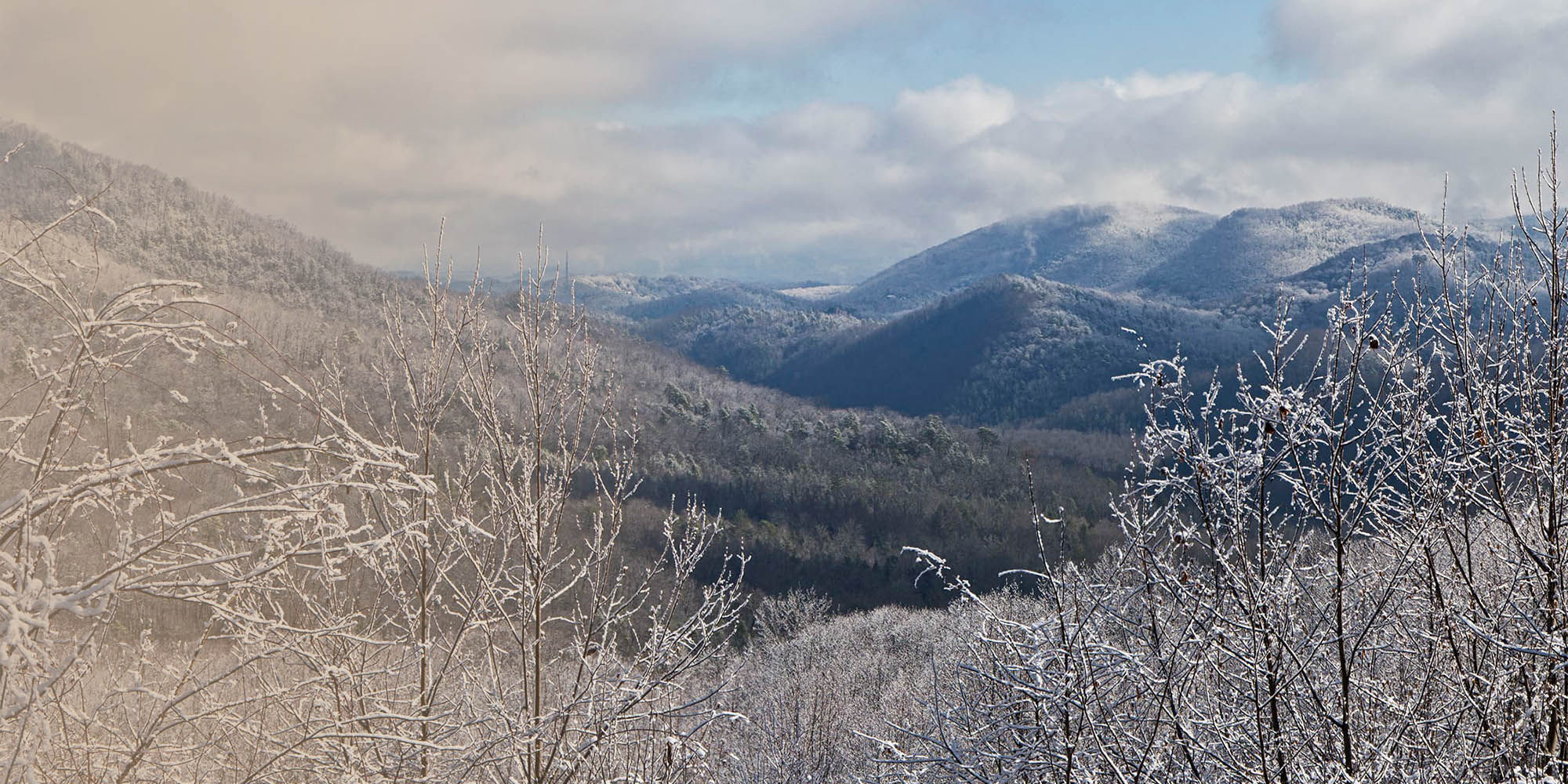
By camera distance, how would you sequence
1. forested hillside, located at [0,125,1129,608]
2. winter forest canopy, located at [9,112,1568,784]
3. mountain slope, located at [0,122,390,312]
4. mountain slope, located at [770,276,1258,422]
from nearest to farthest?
winter forest canopy, located at [9,112,1568,784]
forested hillside, located at [0,125,1129,608]
mountain slope, located at [0,122,390,312]
mountain slope, located at [770,276,1258,422]

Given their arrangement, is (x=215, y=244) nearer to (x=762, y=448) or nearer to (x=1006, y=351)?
(x=762, y=448)

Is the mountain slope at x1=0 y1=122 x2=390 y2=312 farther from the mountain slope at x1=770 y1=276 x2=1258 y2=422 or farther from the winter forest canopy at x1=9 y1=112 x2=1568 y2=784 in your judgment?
the winter forest canopy at x1=9 y1=112 x2=1568 y2=784

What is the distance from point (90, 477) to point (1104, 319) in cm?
18095

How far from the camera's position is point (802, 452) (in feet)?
303

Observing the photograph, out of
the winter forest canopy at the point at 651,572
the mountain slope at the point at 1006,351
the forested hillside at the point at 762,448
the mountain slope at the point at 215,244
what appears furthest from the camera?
the mountain slope at the point at 1006,351

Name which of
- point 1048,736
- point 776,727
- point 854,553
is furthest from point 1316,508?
point 854,553

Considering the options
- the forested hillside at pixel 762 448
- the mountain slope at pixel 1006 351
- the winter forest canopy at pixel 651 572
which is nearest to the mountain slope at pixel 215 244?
the forested hillside at pixel 762 448

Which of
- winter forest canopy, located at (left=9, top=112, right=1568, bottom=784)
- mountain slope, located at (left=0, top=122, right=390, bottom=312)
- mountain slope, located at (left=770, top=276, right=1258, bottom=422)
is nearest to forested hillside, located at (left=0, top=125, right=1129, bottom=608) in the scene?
mountain slope, located at (left=0, top=122, right=390, bottom=312)

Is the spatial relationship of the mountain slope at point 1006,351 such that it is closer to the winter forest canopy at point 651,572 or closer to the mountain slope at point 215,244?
the mountain slope at point 215,244

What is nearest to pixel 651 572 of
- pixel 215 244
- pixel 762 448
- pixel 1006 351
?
pixel 762 448

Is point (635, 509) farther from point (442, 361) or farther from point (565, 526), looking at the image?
point (442, 361)

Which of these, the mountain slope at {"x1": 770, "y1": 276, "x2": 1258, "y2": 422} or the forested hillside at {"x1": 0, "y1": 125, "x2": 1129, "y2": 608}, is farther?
the mountain slope at {"x1": 770, "y1": 276, "x2": 1258, "y2": 422}

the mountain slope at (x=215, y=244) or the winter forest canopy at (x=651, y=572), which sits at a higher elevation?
the mountain slope at (x=215, y=244)

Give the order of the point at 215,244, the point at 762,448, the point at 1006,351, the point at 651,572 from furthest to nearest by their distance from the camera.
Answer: the point at 1006,351, the point at 215,244, the point at 762,448, the point at 651,572
